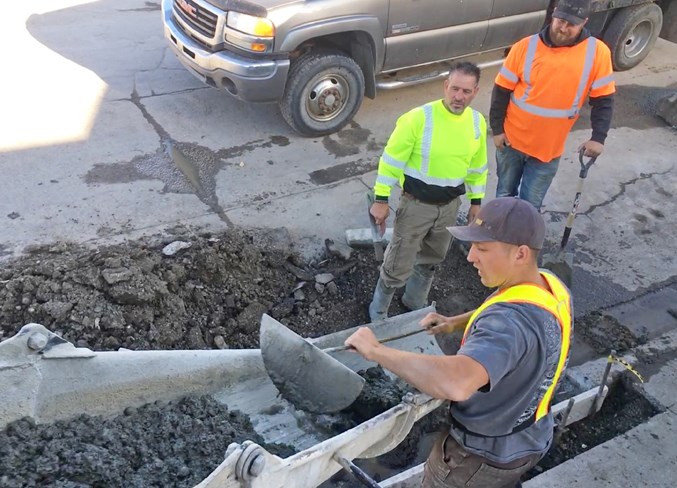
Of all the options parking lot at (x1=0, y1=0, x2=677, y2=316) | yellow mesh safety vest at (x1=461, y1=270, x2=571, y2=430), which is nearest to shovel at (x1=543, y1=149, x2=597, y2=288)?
parking lot at (x1=0, y1=0, x2=677, y2=316)

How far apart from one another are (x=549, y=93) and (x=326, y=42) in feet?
9.54

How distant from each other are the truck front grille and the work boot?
135 inches

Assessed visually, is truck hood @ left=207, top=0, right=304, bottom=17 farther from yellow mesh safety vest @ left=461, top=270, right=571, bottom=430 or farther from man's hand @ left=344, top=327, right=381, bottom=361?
yellow mesh safety vest @ left=461, top=270, right=571, bottom=430

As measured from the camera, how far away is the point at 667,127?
8.41 m

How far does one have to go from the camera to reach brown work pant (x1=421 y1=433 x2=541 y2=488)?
2.91m

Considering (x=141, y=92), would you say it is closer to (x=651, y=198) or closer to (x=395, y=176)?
(x=395, y=176)

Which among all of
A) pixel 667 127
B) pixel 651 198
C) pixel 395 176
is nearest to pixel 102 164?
pixel 395 176

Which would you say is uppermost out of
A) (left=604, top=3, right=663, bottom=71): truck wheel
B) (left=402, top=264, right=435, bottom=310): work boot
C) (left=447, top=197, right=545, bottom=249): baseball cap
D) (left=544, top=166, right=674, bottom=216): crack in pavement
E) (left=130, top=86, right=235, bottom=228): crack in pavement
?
(left=447, top=197, right=545, bottom=249): baseball cap

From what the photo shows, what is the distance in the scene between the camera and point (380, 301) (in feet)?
16.3

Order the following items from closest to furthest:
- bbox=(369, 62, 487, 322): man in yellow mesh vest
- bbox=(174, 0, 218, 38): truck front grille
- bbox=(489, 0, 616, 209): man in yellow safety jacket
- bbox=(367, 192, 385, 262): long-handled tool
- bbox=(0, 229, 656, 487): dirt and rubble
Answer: bbox=(0, 229, 656, 487): dirt and rubble
bbox=(369, 62, 487, 322): man in yellow mesh vest
bbox=(367, 192, 385, 262): long-handled tool
bbox=(489, 0, 616, 209): man in yellow safety jacket
bbox=(174, 0, 218, 38): truck front grille

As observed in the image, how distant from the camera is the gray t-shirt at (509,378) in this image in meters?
2.39

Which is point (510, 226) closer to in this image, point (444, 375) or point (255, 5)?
point (444, 375)

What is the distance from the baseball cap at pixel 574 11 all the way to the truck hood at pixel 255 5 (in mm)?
2790

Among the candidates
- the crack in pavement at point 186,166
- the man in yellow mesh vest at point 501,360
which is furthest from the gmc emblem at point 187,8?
the man in yellow mesh vest at point 501,360
